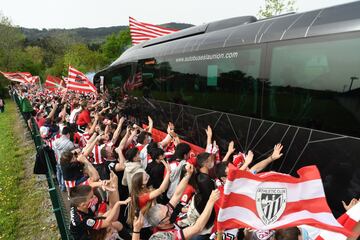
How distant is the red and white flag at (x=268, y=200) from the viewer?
225 centimetres

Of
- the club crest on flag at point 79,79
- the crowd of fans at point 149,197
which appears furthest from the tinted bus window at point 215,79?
the club crest on flag at point 79,79

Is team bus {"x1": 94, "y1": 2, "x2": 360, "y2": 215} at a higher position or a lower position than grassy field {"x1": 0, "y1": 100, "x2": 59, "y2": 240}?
higher

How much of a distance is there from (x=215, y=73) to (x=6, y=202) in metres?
5.89

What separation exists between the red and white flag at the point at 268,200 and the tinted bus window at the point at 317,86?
1.74 metres

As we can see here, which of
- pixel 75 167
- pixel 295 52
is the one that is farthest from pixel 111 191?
pixel 295 52

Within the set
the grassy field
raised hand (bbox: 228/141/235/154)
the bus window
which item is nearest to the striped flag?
the bus window

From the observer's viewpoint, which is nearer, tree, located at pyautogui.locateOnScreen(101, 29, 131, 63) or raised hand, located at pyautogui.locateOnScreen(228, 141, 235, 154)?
raised hand, located at pyautogui.locateOnScreen(228, 141, 235, 154)

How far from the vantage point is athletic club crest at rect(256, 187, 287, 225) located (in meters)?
2.28

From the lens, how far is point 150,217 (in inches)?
126

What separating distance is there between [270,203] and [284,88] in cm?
257

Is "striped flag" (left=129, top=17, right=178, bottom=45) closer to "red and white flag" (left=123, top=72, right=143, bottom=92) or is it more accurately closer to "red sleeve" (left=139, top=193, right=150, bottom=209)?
"red and white flag" (left=123, top=72, right=143, bottom=92)

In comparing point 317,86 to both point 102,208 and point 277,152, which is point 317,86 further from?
point 102,208

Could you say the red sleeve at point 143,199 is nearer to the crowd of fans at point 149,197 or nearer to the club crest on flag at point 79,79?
the crowd of fans at point 149,197

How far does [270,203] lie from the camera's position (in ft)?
7.53
